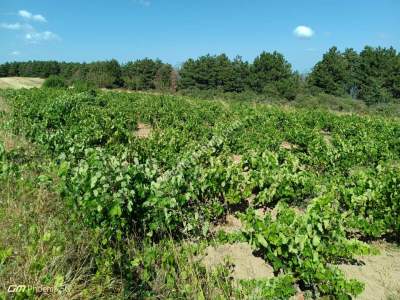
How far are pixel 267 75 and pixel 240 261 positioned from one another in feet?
157

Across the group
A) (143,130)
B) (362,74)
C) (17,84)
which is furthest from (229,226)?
(17,84)

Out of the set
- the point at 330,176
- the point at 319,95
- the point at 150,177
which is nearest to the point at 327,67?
the point at 319,95

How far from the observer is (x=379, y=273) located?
5.16 metres

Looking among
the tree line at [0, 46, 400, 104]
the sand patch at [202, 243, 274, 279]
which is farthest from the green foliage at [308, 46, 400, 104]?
the sand patch at [202, 243, 274, 279]

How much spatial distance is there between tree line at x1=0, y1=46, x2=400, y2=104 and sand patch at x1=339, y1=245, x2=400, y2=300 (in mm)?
42904

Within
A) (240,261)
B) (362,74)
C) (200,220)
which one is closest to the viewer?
(240,261)

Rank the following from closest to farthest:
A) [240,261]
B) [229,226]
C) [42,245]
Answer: [42,245], [240,261], [229,226]

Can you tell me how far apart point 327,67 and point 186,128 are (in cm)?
3803

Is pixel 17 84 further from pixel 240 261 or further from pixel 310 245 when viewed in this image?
pixel 310 245

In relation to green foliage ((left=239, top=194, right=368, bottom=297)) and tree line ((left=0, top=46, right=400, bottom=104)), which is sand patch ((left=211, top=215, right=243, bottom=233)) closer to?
green foliage ((left=239, top=194, right=368, bottom=297))

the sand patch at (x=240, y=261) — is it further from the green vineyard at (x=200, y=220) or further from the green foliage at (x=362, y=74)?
the green foliage at (x=362, y=74)

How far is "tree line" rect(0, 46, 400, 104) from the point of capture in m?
46.2

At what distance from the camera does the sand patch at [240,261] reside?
504cm

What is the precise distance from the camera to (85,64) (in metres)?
68.4
